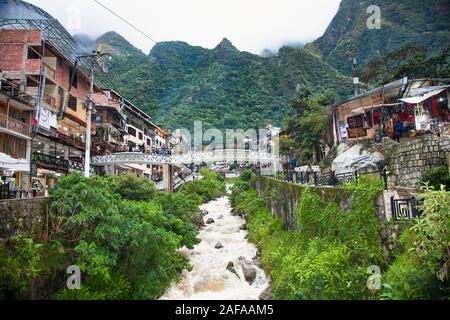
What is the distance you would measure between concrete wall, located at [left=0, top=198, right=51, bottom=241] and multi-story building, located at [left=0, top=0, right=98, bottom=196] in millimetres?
9809

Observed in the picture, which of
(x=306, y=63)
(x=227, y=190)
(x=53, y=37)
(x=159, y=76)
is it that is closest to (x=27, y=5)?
(x=53, y=37)

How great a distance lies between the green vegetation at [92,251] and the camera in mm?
9570

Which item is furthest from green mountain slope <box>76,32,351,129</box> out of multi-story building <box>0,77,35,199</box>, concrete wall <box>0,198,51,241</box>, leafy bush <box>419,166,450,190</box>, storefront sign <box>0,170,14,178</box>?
concrete wall <box>0,198,51,241</box>

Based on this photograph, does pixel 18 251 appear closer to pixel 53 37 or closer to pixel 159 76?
pixel 53 37

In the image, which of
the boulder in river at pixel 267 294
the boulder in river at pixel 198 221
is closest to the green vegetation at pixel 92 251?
the boulder in river at pixel 267 294

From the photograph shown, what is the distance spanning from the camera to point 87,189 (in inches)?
450

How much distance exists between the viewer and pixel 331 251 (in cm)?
1011

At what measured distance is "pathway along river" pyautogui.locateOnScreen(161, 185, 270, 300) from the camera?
42.4 feet

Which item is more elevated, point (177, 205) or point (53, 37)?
point (53, 37)

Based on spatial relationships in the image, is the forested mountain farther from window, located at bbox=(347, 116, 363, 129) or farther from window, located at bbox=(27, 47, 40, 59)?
window, located at bbox=(27, 47, 40, 59)

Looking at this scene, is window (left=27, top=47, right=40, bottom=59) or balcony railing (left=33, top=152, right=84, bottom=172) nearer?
balcony railing (left=33, top=152, right=84, bottom=172)

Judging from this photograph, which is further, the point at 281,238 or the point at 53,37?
the point at 53,37

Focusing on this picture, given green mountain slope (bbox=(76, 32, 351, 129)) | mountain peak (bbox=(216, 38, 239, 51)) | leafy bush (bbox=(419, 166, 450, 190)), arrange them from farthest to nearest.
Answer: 1. mountain peak (bbox=(216, 38, 239, 51))
2. green mountain slope (bbox=(76, 32, 351, 129))
3. leafy bush (bbox=(419, 166, 450, 190))

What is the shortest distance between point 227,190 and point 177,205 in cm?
2402
